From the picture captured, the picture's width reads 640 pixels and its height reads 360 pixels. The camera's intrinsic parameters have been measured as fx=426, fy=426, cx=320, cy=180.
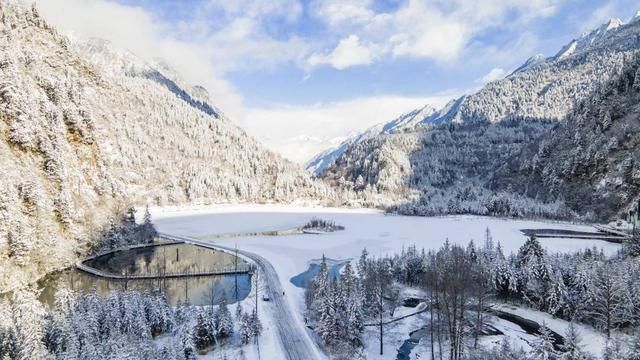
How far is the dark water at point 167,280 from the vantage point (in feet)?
284

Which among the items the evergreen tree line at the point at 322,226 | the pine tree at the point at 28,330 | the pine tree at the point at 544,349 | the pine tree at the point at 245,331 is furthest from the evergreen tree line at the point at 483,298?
the evergreen tree line at the point at 322,226

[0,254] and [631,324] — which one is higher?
[0,254]

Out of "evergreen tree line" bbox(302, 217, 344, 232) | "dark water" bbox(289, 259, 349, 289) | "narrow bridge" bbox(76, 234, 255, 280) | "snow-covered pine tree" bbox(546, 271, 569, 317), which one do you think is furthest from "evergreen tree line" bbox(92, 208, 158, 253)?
"snow-covered pine tree" bbox(546, 271, 569, 317)

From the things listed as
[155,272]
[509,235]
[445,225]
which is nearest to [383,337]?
[155,272]

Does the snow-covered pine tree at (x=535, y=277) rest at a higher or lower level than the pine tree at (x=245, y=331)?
higher

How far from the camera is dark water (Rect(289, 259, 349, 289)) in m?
95.8

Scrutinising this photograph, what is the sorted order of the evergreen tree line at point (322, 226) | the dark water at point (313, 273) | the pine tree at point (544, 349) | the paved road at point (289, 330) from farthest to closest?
the evergreen tree line at point (322, 226), the dark water at point (313, 273), the paved road at point (289, 330), the pine tree at point (544, 349)

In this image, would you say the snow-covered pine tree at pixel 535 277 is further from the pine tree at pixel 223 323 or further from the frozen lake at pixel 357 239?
the pine tree at pixel 223 323

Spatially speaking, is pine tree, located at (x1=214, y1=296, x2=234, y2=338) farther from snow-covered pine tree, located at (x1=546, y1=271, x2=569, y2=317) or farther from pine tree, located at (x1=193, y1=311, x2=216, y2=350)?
snow-covered pine tree, located at (x1=546, y1=271, x2=569, y2=317)

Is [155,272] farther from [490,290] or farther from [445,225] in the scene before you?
[445,225]

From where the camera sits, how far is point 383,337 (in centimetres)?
6397

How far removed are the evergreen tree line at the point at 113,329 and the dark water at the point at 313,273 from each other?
2874cm

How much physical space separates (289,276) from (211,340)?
4314cm

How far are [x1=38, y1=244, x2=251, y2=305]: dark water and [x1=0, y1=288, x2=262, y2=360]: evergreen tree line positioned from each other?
1020cm
